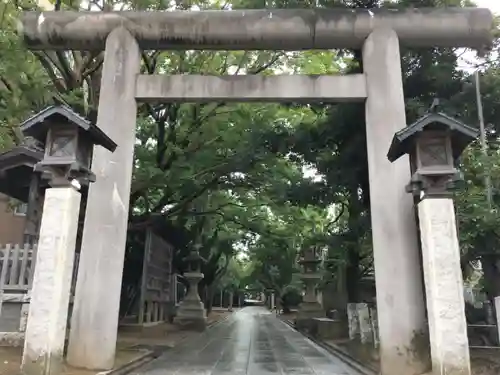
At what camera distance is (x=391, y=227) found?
9.59 meters

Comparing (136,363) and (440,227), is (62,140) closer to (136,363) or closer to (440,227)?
(136,363)

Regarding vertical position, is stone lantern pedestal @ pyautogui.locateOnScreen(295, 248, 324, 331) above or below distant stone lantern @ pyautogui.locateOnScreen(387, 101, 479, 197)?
below

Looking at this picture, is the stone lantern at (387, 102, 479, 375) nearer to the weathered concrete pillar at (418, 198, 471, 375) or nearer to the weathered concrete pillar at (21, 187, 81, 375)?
the weathered concrete pillar at (418, 198, 471, 375)

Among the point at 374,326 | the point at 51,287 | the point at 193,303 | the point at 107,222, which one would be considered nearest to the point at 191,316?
the point at 193,303

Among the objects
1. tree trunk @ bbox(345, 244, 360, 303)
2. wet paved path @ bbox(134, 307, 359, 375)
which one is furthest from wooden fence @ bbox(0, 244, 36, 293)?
tree trunk @ bbox(345, 244, 360, 303)

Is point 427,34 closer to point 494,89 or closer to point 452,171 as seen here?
point 494,89

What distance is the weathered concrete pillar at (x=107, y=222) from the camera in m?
9.20

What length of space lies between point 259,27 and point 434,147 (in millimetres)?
4793

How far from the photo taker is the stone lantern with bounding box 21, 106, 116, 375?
25.2 feet

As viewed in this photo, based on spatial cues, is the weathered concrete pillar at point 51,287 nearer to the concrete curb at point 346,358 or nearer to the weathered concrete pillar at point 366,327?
the concrete curb at point 346,358

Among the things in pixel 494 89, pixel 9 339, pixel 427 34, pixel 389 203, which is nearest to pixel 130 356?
pixel 9 339

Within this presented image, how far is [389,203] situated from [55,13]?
28.1 ft

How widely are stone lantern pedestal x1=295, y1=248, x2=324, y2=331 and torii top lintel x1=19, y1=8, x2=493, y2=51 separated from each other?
1490 centimetres

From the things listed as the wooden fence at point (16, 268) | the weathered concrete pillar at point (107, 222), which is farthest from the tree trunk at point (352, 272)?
the wooden fence at point (16, 268)
